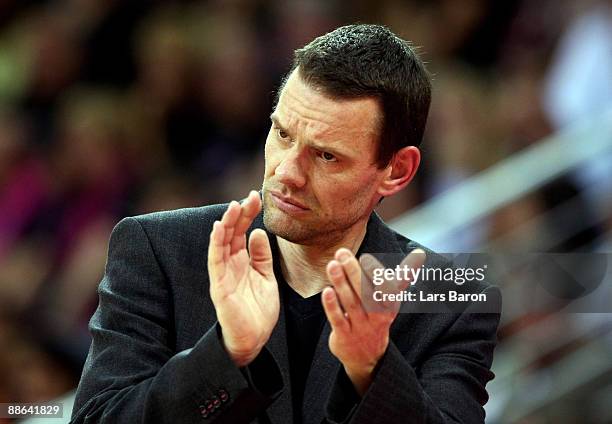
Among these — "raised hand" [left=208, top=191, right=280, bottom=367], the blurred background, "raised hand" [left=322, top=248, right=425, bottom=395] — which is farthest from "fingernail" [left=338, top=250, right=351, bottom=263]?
the blurred background

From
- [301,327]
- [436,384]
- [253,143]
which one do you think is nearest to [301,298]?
[301,327]

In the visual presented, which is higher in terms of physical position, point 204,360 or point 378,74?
point 378,74

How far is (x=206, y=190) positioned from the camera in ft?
14.9

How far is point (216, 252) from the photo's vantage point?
176cm

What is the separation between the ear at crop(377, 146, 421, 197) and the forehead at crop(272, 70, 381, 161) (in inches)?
4.5

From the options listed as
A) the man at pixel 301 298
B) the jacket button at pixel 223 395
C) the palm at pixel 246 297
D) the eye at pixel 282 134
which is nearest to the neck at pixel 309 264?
the man at pixel 301 298

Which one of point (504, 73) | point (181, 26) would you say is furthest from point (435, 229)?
point (181, 26)

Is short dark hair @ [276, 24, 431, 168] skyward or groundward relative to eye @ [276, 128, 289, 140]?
skyward

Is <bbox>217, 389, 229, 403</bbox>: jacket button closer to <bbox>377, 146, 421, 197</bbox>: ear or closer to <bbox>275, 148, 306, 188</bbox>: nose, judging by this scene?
<bbox>275, 148, 306, 188</bbox>: nose

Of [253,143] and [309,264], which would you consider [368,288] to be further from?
[253,143]

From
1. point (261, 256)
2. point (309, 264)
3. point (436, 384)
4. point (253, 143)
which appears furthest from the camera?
point (253, 143)

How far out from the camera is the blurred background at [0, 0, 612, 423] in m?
3.79

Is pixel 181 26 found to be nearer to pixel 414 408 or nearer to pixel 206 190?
pixel 206 190

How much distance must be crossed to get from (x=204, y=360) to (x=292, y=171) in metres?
0.40
